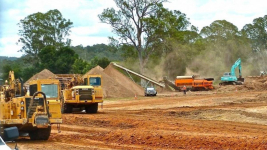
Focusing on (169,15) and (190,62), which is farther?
(190,62)

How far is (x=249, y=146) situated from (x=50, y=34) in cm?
8879

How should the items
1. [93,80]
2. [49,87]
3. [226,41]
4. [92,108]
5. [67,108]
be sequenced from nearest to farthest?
[49,87] → [67,108] → [92,108] → [93,80] → [226,41]

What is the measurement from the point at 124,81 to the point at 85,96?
126ft

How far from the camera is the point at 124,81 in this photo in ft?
244

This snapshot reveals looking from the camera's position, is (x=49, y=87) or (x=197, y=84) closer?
(x=49, y=87)

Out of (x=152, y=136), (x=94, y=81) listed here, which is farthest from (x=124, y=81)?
(x=152, y=136)

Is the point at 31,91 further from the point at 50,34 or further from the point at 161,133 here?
the point at 50,34

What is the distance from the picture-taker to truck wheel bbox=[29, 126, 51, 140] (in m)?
19.9

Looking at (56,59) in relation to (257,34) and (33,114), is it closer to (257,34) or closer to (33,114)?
(257,34)

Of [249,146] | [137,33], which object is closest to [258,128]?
[249,146]

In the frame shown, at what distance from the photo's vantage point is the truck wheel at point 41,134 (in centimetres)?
1989

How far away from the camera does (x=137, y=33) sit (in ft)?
280

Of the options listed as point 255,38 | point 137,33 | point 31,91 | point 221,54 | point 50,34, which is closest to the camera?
point 31,91

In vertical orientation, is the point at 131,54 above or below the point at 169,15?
→ below
